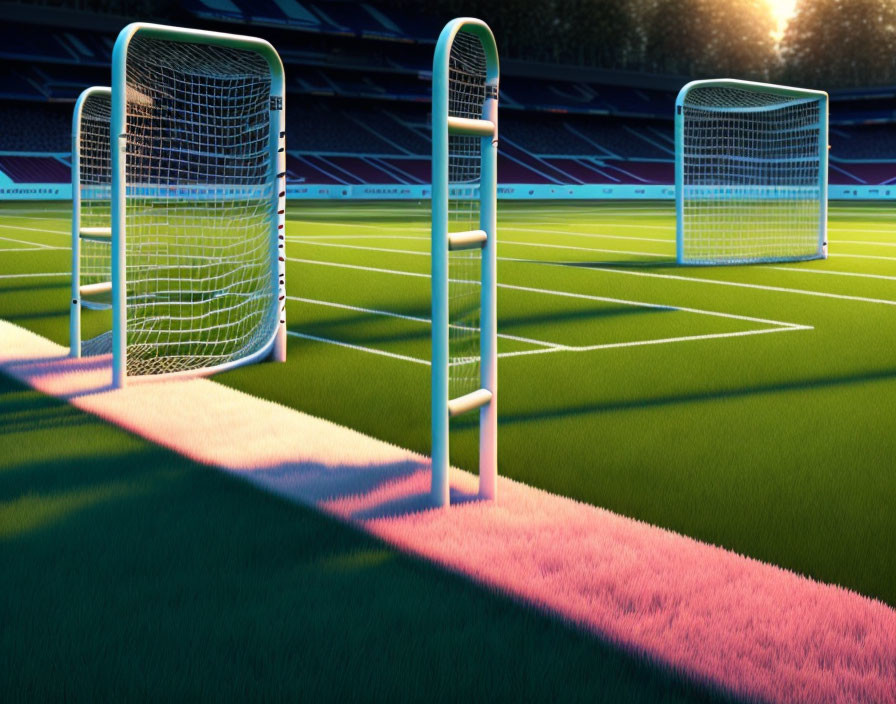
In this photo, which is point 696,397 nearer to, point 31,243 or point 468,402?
point 468,402

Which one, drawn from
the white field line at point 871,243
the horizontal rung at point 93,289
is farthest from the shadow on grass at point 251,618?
the white field line at point 871,243

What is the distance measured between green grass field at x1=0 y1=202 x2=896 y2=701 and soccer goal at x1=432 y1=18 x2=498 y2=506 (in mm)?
460

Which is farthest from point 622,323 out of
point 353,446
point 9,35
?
point 9,35

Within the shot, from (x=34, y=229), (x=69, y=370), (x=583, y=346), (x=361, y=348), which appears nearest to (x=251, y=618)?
(x=69, y=370)

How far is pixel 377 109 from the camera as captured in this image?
189 ft

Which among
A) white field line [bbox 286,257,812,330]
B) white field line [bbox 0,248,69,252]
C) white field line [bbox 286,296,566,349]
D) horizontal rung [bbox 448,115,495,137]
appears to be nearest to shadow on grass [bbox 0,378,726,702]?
horizontal rung [bbox 448,115,495,137]

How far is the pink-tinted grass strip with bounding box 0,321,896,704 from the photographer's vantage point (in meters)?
2.75

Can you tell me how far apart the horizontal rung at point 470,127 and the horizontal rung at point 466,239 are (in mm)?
327

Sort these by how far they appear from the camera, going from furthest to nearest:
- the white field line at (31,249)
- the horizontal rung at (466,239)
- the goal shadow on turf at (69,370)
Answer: the white field line at (31,249), the goal shadow on turf at (69,370), the horizontal rung at (466,239)

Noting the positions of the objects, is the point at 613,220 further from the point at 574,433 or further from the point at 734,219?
the point at 574,433

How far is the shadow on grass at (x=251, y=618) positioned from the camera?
8.70 feet

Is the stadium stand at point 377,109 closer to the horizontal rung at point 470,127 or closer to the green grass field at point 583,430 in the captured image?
the green grass field at point 583,430

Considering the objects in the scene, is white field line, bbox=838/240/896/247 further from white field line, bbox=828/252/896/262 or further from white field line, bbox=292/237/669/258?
white field line, bbox=292/237/669/258

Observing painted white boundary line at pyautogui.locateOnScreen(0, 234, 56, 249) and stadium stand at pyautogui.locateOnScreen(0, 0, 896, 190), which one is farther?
stadium stand at pyautogui.locateOnScreen(0, 0, 896, 190)
